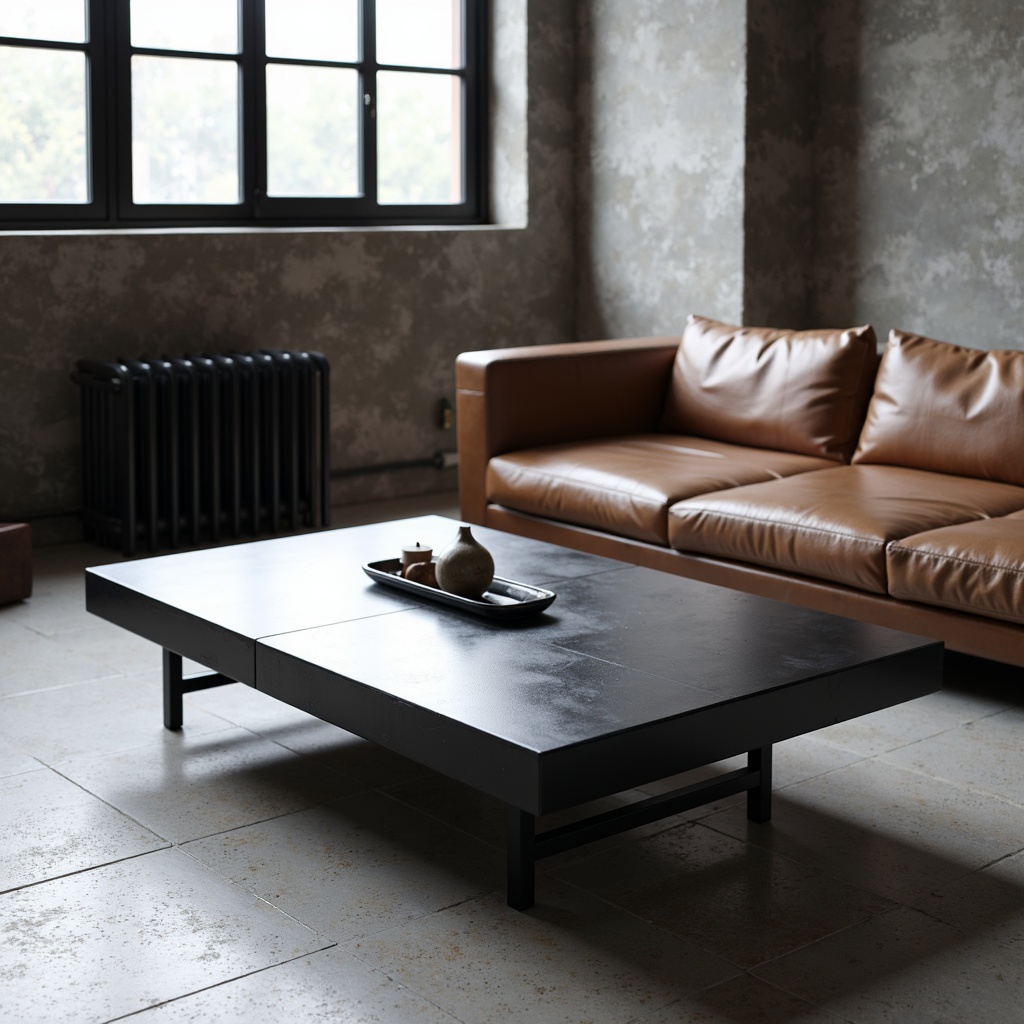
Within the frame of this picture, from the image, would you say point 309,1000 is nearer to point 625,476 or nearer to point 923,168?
point 625,476

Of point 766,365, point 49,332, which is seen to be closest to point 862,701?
point 766,365

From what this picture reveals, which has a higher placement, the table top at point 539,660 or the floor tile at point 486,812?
the table top at point 539,660

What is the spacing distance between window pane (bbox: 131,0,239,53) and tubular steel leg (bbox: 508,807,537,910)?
391 centimetres

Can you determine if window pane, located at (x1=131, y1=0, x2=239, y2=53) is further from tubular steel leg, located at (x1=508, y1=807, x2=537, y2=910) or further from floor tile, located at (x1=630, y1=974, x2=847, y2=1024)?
floor tile, located at (x1=630, y1=974, x2=847, y2=1024)

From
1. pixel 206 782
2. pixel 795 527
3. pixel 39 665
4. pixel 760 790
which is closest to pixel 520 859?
pixel 760 790

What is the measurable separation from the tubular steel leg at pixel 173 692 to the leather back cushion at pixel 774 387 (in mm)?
2133

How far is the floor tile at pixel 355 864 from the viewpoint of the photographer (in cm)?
227

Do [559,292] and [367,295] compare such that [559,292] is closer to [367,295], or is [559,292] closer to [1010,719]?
[367,295]

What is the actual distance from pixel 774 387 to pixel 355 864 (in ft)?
8.08

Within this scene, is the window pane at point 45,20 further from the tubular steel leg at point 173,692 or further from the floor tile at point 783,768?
the floor tile at point 783,768

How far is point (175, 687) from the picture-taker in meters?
3.10

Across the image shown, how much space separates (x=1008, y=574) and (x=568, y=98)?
372 centimetres

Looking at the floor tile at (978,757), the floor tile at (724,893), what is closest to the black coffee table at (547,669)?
the floor tile at (724,893)

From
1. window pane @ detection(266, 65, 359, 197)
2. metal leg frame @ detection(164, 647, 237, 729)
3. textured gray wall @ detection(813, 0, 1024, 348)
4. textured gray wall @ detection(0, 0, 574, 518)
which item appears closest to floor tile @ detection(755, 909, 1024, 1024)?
metal leg frame @ detection(164, 647, 237, 729)
